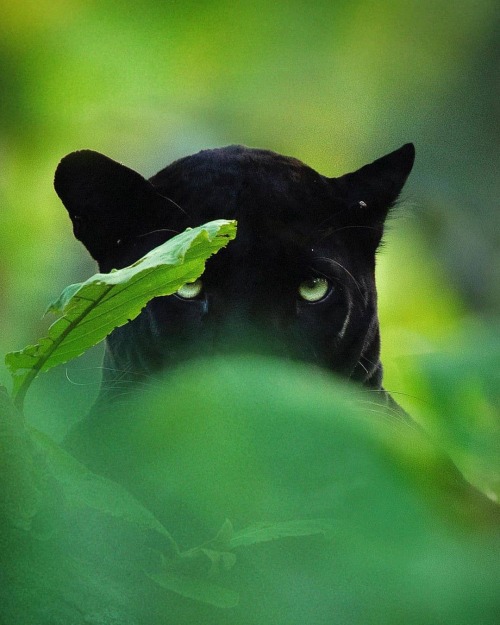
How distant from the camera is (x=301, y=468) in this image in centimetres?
22

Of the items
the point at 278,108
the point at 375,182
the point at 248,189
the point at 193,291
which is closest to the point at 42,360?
the point at 193,291

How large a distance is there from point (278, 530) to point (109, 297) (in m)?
0.12

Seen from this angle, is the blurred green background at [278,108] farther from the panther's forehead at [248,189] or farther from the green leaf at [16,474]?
the green leaf at [16,474]

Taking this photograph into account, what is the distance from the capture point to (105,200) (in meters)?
1.06

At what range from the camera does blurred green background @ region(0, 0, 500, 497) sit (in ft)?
4.13

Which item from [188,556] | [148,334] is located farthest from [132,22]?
[188,556]

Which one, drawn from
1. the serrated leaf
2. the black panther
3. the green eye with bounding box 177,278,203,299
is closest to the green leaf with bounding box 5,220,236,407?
the serrated leaf

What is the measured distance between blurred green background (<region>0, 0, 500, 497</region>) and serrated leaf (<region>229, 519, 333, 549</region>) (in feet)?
1.92

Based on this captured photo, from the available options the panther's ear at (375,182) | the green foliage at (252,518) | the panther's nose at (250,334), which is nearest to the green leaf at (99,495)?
the green foliage at (252,518)

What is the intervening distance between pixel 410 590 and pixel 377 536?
2 centimetres

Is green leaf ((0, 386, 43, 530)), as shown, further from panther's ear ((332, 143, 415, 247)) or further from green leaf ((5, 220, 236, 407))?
panther's ear ((332, 143, 415, 247))

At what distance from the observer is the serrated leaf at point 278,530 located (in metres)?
0.26

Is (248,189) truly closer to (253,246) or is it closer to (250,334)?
(253,246)

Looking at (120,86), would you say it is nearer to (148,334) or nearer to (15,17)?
(15,17)
